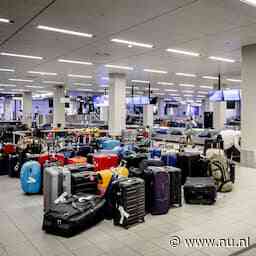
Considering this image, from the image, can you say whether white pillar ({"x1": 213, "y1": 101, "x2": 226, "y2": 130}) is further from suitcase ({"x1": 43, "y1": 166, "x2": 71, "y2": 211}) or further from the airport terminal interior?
suitcase ({"x1": 43, "y1": 166, "x2": 71, "y2": 211})

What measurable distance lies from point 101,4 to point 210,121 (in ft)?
46.1

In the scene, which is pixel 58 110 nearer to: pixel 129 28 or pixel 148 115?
pixel 148 115

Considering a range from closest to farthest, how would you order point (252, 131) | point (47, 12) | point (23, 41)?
point (47, 12), point (23, 41), point (252, 131)

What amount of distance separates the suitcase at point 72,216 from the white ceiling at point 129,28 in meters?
3.32

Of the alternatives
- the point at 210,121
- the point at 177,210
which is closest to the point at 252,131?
the point at 177,210

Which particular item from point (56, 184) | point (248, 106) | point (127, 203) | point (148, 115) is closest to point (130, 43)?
point (248, 106)

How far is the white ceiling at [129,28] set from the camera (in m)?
5.16

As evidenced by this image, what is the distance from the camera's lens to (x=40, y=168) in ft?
18.3

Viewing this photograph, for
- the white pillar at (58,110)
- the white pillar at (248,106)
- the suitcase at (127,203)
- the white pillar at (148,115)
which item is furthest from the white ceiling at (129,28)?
the white pillar at (148,115)

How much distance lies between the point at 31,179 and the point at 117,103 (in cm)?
869

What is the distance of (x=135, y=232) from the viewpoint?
3.74m

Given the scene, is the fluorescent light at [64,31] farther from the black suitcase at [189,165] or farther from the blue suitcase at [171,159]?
the black suitcase at [189,165]

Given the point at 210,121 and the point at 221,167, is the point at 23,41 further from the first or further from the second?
the point at 210,121

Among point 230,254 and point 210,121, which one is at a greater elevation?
point 210,121
